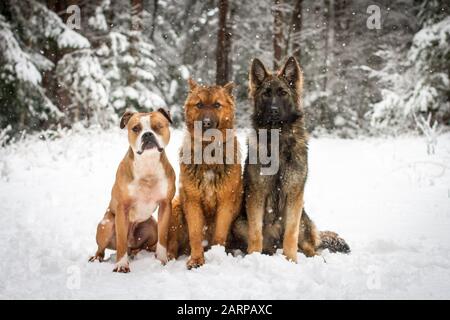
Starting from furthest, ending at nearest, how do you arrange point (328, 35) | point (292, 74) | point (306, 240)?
point (328, 35), point (306, 240), point (292, 74)

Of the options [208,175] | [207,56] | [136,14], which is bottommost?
[208,175]

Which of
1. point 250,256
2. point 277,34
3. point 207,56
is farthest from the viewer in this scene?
point 207,56

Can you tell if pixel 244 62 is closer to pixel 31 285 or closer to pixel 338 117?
pixel 338 117

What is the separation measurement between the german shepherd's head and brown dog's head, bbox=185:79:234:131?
31 centimetres

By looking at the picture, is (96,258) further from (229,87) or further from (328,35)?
(328,35)

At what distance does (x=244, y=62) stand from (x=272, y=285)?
17.9 metres

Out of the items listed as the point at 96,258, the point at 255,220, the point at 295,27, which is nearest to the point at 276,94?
the point at 255,220

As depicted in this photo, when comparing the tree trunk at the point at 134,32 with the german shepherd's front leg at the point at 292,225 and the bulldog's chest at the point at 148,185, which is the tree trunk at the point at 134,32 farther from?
the german shepherd's front leg at the point at 292,225

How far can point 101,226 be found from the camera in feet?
14.4

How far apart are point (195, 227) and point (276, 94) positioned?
1693 millimetres

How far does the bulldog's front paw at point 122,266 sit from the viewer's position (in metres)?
3.97

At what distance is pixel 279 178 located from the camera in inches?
174
